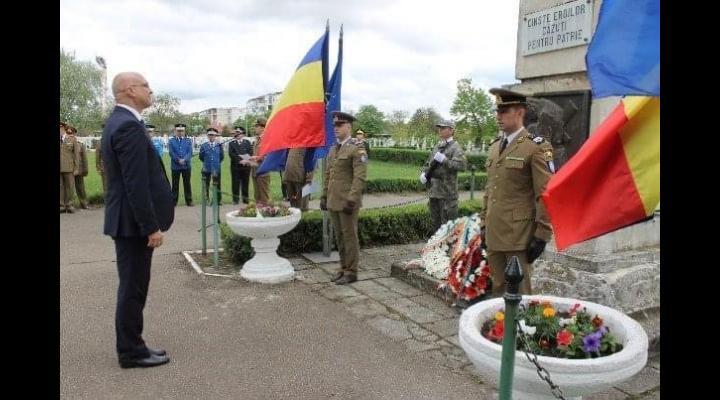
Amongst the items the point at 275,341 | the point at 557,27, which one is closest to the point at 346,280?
the point at 275,341

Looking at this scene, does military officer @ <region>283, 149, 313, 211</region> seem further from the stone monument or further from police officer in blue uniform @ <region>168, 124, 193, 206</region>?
the stone monument

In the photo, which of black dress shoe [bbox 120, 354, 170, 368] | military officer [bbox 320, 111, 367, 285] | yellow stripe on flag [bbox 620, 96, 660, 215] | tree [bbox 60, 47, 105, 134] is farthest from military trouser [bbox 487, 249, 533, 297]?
tree [bbox 60, 47, 105, 134]

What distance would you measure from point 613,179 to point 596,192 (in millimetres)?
94

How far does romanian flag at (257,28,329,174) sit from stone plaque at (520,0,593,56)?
2.66m

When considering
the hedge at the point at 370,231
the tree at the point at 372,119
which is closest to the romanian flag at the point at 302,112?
the hedge at the point at 370,231

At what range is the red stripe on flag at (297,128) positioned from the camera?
6.35 meters

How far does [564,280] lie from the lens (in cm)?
428

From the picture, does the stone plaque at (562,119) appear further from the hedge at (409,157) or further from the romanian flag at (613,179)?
the hedge at (409,157)

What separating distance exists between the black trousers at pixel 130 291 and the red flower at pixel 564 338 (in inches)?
109

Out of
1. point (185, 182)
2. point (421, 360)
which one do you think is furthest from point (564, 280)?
point (185, 182)

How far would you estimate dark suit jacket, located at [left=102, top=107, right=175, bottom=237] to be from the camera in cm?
350

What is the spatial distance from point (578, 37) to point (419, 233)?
486 centimetres

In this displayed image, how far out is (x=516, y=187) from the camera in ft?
12.3

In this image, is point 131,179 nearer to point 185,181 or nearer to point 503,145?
point 503,145
